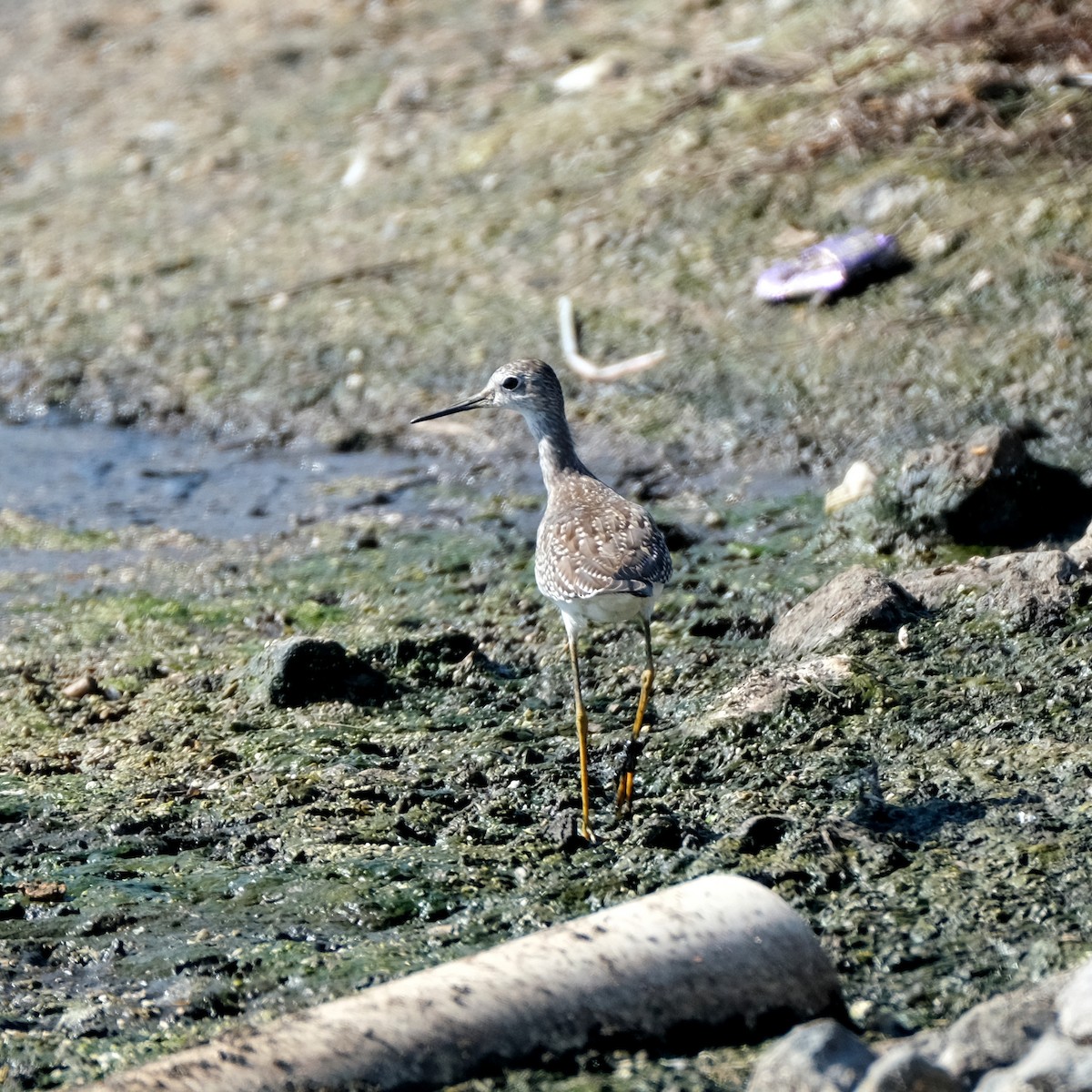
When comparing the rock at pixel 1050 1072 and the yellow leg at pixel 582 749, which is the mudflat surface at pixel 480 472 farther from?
the rock at pixel 1050 1072

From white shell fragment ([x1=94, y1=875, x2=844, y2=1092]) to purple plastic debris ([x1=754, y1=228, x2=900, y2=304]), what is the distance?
4.94m

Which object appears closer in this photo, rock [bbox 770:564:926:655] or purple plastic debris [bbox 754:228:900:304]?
rock [bbox 770:564:926:655]

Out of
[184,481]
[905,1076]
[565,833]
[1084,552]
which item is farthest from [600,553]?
[184,481]

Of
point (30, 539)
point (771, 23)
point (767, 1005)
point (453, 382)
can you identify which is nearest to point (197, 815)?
point (767, 1005)

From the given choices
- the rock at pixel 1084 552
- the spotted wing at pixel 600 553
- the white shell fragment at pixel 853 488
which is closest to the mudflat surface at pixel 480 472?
the white shell fragment at pixel 853 488

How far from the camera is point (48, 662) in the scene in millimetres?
5949

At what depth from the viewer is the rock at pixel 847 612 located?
5.23 meters

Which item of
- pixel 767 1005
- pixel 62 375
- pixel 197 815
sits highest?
pixel 767 1005

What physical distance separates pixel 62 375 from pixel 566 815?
5387mm

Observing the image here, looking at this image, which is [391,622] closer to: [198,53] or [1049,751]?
[1049,751]

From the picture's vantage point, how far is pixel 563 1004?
3262 mm

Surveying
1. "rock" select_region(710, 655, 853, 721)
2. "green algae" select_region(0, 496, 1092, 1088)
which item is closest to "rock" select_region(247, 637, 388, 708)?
"green algae" select_region(0, 496, 1092, 1088)

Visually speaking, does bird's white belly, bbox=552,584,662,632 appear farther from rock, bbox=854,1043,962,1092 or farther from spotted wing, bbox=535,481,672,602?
rock, bbox=854,1043,962,1092

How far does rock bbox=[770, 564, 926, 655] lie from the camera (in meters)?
5.23
